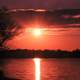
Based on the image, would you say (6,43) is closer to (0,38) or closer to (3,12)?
(0,38)

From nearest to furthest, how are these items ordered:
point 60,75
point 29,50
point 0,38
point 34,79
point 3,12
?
point 34,79
point 60,75
point 3,12
point 0,38
point 29,50

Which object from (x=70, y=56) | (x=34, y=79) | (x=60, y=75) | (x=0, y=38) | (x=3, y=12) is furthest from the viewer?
(x=70, y=56)

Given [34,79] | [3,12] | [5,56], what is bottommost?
[34,79]

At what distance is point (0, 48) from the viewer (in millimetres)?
67625

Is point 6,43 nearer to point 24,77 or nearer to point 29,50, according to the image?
point 29,50

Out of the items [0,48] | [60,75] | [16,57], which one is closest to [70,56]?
[16,57]

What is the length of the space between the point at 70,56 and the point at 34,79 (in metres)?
45.9

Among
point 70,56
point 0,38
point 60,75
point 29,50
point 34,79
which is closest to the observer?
point 34,79

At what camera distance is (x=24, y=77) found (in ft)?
148

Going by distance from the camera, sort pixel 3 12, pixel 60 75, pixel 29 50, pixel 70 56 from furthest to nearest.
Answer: pixel 70 56
pixel 29 50
pixel 3 12
pixel 60 75

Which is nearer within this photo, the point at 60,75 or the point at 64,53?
Result: the point at 60,75

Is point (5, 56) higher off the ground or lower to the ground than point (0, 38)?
higher

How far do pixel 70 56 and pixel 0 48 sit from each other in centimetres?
2330

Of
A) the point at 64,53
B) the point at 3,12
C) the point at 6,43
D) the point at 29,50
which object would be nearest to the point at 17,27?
the point at 6,43
